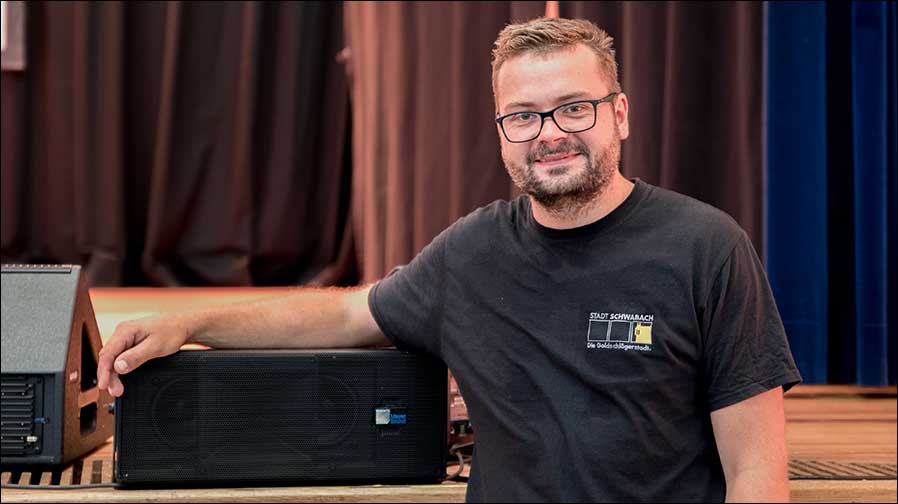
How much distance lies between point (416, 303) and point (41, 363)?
60cm

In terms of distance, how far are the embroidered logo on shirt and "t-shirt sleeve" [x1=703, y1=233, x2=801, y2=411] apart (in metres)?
0.08

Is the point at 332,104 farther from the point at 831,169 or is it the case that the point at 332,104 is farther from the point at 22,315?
the point at 22,315

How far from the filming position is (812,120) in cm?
305

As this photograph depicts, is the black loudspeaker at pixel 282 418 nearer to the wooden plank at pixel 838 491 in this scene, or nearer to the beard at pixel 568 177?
the beard at pixel 568 177

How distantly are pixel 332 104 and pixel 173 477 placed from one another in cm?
283

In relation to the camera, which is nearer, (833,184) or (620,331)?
(620,331)

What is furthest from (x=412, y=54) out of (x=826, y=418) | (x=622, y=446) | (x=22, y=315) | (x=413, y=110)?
(x=622, y=446)

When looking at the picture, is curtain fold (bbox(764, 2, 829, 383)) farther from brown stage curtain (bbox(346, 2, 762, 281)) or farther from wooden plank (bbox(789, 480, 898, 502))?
wooden plank (bbox(789, 480, 898, 502))

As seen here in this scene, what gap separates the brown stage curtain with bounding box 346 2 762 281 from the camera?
3.14 metres

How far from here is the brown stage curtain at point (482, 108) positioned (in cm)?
314

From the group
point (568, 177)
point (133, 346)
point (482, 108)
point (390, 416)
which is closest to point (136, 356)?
point (133, 346)

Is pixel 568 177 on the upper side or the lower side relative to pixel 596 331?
upper

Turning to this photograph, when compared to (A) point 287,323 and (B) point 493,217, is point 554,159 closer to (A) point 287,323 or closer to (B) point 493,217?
(B) point 493,217

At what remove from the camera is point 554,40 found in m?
1.60
